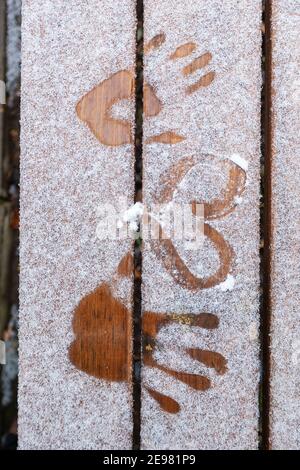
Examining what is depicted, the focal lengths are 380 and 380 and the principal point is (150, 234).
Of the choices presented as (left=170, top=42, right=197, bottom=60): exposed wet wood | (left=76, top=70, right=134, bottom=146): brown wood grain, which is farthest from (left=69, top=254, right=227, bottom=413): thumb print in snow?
(left=170, top=42, right=197, bottom=60): exposed wet wood

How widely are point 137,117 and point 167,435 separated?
2.70 ft

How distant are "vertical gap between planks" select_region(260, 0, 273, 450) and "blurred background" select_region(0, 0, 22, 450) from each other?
0.65m

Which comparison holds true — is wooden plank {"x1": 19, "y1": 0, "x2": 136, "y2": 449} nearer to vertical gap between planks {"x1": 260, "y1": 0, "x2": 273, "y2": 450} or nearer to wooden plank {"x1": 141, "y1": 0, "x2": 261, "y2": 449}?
wooden plank {"x1": 141, "y1": 0, "x2": 261, "y2": 449}

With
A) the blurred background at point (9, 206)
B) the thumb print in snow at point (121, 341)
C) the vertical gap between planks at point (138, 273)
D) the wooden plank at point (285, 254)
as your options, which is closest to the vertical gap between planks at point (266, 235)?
the wooden plank at point (285, 254)

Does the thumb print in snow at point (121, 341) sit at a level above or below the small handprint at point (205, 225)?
below

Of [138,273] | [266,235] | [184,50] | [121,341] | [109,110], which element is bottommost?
[121,341]

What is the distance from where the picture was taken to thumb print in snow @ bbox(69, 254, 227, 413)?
97 cm

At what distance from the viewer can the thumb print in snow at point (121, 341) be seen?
972 mm

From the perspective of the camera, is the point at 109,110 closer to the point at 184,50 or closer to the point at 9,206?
the point at 184,50

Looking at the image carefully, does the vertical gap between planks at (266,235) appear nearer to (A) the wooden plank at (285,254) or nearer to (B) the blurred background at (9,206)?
(A) the wooden plank at (285,254)
